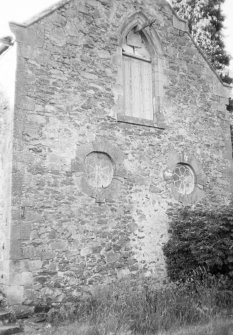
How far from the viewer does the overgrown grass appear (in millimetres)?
6602

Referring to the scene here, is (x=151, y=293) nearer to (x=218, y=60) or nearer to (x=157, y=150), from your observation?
(x=157, y=150)

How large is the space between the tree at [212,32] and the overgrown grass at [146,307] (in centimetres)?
927

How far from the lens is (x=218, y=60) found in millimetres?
15242

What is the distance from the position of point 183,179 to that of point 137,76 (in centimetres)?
290

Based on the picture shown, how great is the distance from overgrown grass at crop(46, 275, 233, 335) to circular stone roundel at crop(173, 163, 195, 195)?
2.35 metres

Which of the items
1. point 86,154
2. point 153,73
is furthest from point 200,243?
point 153,73

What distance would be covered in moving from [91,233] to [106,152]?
1.84 m

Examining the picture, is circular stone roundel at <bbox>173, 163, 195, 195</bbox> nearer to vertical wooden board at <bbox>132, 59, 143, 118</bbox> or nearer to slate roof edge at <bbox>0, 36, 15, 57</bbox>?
vertical wooden board at <bbox>132, 59, 143, 118</bbox>

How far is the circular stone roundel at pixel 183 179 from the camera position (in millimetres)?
10203

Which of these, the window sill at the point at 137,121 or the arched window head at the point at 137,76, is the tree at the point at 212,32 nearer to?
the arched window head at the point at 137,76

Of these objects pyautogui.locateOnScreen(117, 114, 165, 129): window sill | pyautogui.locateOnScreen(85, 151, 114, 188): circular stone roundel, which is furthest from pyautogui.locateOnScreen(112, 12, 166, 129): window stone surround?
pyautogui.locateOnScreen(85, 151, 114, 188): circular stone roundel

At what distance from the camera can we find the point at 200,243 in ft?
28.9

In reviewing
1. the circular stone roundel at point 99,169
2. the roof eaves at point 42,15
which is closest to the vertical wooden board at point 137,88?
the circular stone roundel at point 99,169

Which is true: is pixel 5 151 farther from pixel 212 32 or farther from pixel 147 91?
pixel 212 32
